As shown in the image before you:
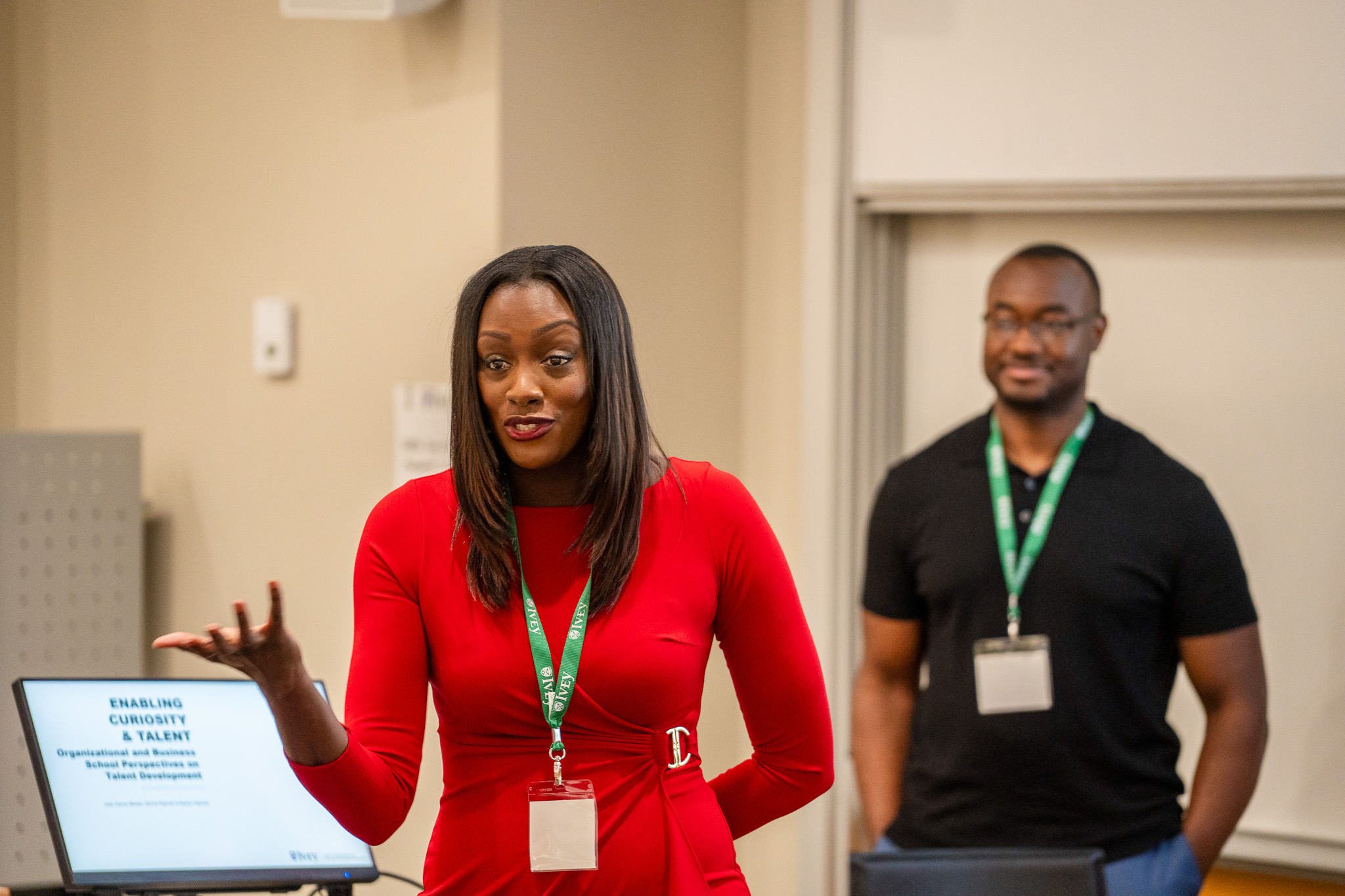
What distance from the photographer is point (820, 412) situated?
283cm

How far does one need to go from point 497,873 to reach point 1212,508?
146 centimetres

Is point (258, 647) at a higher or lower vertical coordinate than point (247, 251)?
lower

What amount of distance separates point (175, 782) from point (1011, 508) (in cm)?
142

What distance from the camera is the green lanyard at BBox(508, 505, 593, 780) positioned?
121cm

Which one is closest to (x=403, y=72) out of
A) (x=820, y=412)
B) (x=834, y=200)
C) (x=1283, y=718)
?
(x=834, y=200)

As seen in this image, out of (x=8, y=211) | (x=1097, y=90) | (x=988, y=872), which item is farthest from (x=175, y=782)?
(x=1097, y=90)

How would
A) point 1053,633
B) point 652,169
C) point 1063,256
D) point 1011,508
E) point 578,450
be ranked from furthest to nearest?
point 652,169, point 1063,256, point 1011,508, point 1053,633, point 578,450

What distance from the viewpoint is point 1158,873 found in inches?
79.9

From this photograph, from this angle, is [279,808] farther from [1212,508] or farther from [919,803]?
[1212,508]

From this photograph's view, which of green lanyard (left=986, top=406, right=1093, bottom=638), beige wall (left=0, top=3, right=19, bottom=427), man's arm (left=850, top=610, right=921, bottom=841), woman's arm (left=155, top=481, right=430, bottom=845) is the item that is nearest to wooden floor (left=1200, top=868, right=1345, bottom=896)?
man's arm (left=850, top=610, right=921, bottom=841)

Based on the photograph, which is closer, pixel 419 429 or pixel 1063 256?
pixel 1063 256

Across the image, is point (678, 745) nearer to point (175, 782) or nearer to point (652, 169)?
point (175, 782)

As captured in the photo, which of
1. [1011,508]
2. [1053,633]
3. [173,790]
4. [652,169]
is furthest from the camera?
[652,169]

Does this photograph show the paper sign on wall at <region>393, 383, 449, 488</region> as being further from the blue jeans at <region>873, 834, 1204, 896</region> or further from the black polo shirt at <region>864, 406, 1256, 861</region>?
the blue jeans at <region>873, 834, 1204, 896</region>
